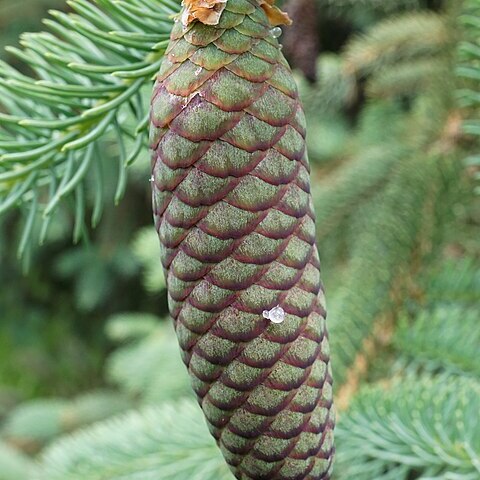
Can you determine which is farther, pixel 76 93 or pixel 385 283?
pixel 385 283

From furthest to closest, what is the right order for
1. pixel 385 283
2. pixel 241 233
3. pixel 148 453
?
1. pixel 385 283
2. pixel 148 453
3. pixel 241 233

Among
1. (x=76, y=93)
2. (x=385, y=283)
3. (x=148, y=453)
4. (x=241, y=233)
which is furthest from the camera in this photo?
(x=385, y=283)

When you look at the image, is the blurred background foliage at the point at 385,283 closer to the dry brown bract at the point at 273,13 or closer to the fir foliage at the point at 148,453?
the fir foliage at the point at 148,453

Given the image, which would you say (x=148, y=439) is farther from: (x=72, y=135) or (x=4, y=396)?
(x=4, y=396)

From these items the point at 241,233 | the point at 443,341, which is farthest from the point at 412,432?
the point at 241,233

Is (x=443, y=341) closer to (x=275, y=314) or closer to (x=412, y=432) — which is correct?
(x=412, y=432)

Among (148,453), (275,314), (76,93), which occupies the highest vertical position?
(76,93)

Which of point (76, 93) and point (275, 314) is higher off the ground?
point (76, 93)

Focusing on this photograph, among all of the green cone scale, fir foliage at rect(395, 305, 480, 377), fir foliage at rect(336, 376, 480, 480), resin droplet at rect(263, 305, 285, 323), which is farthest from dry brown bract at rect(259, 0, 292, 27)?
fir foliage at rect(395, 305, 480, 377)

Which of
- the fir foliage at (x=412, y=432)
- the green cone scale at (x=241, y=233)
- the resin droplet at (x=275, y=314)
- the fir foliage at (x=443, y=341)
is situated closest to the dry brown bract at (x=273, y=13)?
the green cone scale at (x=241, y=233)
